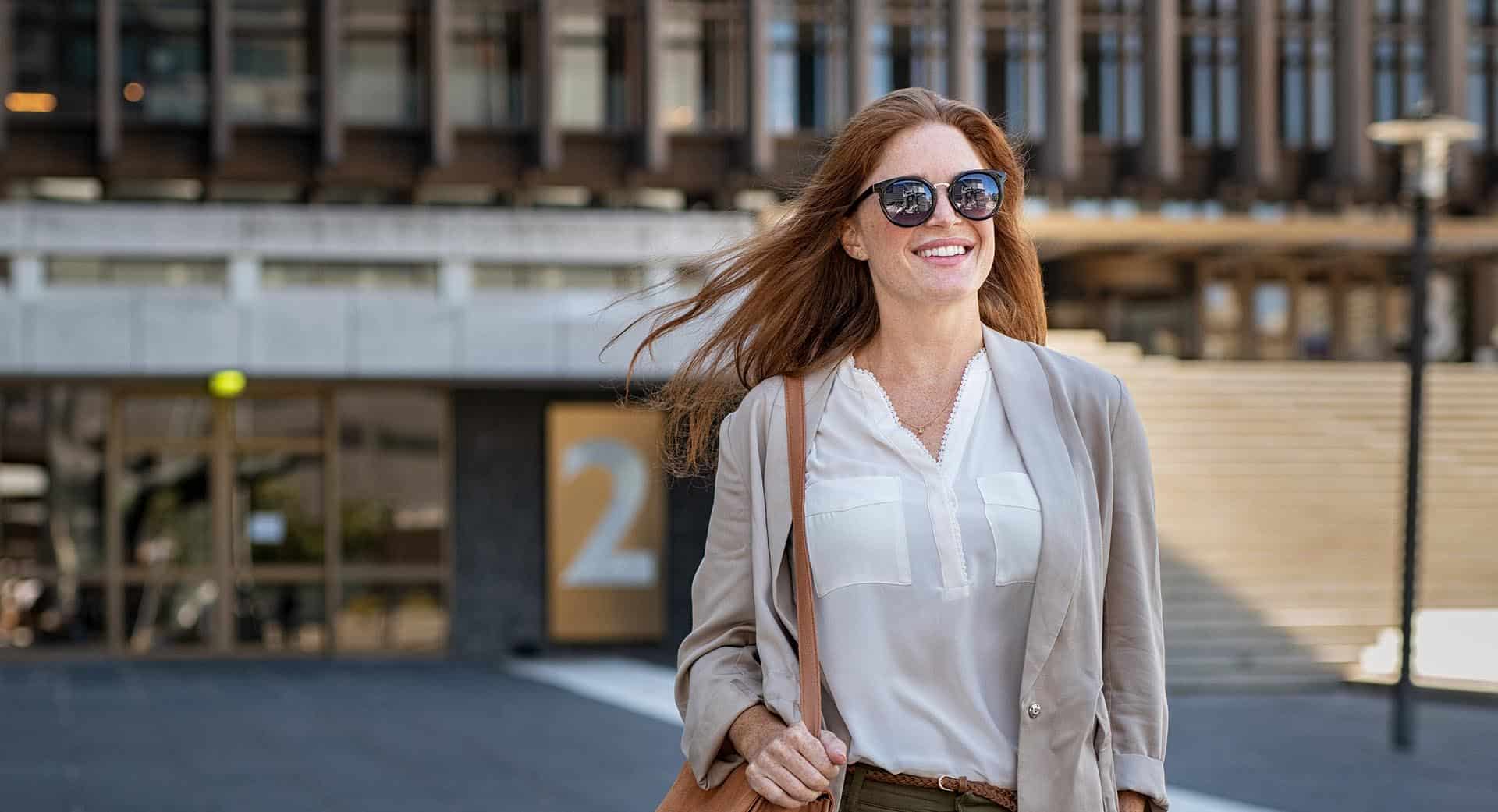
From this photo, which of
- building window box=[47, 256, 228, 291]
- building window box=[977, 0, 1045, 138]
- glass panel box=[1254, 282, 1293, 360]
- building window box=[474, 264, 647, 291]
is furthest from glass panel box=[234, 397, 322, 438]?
glass panel box=[1254, 282, 1293, 360]

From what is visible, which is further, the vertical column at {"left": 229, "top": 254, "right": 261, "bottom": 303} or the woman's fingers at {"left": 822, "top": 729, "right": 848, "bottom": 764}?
the vertical column at {"left": 229, "top": 254, "right": 261, "bottom": 303}

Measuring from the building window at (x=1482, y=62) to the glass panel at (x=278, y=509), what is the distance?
18376mm

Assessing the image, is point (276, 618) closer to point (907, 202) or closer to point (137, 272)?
point (137, 272)

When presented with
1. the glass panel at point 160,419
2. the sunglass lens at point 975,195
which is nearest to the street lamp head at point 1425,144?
the sunglass lens at point 975,195

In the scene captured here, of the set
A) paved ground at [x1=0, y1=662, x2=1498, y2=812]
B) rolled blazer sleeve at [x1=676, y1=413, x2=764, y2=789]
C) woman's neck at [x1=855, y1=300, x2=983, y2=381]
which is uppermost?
woman's neck at [x1=855, y1=300, x2=983, y2=381]

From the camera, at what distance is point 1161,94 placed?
27.2 metres

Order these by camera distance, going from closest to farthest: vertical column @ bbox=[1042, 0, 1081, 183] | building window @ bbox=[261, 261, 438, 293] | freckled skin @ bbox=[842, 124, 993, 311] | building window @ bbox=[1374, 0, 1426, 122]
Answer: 1. freckled skin @ bbox=[842, 124, 993, 311]
2. building window @ bbox=[261, 261, 438, 293]
3. vertical column @ bbox=[1042, 0, 1081, 183]
4. building window @ bbox=[1374, 0, 1426, 122]

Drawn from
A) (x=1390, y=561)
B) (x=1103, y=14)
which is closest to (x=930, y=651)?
(x=1390, y=561)

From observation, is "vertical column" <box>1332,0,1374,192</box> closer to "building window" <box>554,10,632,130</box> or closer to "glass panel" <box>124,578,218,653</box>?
"building window" <box>554,10,632,130</box>

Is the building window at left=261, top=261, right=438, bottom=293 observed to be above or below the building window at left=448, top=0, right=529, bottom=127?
below

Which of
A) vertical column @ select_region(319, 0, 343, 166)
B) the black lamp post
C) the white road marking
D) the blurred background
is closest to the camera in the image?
the black lamp post

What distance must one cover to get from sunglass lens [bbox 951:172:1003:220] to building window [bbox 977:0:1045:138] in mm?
24666

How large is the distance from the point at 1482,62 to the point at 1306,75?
3.42 meters

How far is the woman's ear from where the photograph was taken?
9.83ft
